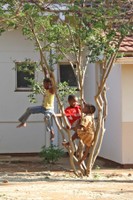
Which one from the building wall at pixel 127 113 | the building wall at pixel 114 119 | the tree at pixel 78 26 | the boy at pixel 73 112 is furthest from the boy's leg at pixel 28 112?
the building wall at pixel 114 119

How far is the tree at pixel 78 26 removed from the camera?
9.89 metres

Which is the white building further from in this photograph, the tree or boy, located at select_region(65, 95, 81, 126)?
boy, located at select_region(65, 95, 81, 126)

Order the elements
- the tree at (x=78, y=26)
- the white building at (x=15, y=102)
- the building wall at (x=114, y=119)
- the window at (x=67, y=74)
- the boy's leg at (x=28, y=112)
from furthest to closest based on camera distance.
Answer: the window at (x=67, y=74), the white building at (x=15, y=102), the building wall at (x=114, y=119), the boy's leg at (x=28, y=112), the tree at (x=78, y=26)

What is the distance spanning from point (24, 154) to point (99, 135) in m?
5.65

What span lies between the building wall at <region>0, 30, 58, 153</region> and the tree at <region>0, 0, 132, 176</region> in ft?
14.2

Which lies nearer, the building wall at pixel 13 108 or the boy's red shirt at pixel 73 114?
the boy's red shirt at pixel 73 114

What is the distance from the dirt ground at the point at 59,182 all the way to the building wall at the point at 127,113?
1.65ft

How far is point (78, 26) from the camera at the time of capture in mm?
11383

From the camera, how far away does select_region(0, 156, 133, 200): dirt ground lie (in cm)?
1026

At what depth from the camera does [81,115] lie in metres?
12.7

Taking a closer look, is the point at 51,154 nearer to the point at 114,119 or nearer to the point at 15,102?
the point at 114,119

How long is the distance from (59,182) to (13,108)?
6.89 metres

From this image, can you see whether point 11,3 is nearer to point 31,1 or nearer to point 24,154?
point 31,1

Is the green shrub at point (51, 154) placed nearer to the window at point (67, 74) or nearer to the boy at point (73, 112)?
the boy at point (73, 112)
